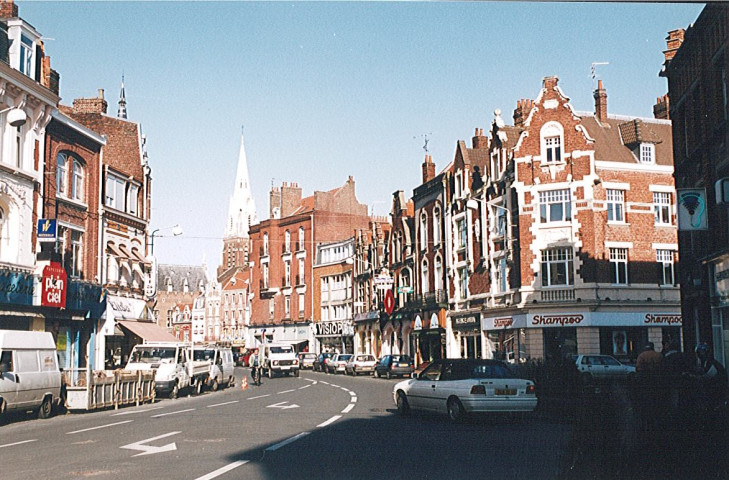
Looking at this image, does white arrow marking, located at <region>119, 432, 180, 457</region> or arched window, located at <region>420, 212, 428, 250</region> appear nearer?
white arrow marking, located at <region>119, 432, 180, 457</region>

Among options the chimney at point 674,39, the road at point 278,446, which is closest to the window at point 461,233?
the chimney at point 674,39

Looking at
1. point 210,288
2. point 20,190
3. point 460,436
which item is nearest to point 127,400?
point 20,190

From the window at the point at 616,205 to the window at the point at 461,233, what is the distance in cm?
1035

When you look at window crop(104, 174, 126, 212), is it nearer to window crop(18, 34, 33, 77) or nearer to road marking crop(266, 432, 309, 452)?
window crop(18, 34, 33, 77)

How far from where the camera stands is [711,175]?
25.3 metres

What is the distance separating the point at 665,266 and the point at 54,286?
30420 millimetres

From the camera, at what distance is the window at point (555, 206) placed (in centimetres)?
4259

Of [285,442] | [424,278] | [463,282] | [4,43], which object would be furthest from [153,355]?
[424,278]

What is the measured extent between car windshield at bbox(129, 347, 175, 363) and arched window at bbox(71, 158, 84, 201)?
888 cm

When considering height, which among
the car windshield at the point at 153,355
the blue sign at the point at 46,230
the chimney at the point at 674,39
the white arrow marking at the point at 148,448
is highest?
the chimney at the point at 674,39

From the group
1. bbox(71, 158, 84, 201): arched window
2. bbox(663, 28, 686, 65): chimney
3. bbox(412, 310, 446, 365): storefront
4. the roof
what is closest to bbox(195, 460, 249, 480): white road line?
bbox(71, 158, 84, 201): arched window

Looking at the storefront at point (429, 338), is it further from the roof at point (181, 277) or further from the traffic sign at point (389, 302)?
the roof at point (181, 277)

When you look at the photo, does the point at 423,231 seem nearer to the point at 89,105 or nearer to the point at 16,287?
the point at 89,105

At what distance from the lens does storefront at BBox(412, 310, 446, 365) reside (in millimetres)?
54031
